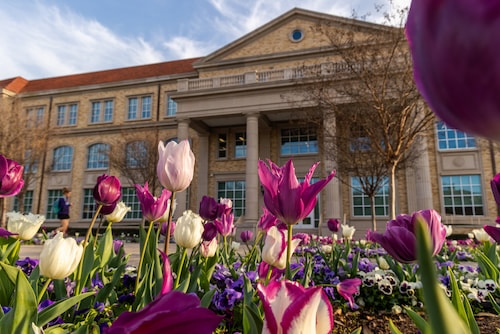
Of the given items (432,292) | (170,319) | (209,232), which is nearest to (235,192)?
(209,232)

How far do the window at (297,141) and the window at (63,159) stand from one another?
1557 centimetres

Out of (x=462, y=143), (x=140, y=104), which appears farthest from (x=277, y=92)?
(x=140, y=104)

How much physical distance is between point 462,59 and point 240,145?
21168 millimetres

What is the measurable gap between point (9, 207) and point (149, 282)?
29649 mm

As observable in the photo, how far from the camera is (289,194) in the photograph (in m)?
0.97

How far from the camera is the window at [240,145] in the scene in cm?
2132

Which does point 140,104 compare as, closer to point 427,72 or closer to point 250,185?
point 250,185

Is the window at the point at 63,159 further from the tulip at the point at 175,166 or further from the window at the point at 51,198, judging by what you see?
the tulip at the point at 175,166

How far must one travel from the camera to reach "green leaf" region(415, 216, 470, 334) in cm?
30

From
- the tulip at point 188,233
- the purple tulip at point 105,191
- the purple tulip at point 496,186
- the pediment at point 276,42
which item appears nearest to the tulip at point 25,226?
the purple tulip at point 105,191

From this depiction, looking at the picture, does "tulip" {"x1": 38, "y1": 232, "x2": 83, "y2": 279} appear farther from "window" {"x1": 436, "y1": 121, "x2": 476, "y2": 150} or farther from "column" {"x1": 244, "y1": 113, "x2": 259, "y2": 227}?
"window" {"x1": 436, "y1": 121, "x2": 476, "y2": 150}

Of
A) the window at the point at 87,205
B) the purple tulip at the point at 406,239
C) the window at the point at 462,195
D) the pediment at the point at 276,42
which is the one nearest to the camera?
the purple tulip at the point at 406,239

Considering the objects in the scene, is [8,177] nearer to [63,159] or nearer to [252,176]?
[252,176]

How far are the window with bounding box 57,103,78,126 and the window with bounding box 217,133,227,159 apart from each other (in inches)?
482
